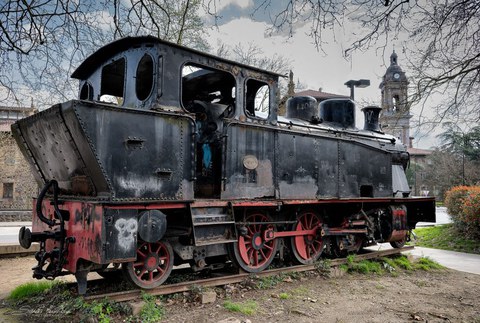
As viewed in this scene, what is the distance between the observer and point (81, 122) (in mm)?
4094

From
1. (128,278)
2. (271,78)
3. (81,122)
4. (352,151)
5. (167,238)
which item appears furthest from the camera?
(352,151)

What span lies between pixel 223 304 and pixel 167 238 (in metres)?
1.11

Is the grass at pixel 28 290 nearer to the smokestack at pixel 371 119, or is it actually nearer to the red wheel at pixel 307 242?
the red wheel at pixel 307 242

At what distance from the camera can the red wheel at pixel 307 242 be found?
683cm

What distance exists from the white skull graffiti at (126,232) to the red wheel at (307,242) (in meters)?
3.24

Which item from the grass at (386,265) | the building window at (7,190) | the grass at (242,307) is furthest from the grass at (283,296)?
the building window at (7,190)

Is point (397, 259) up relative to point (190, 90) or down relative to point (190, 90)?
down

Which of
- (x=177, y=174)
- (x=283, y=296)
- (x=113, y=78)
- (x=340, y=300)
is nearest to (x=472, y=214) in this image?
(x=340, y=300)

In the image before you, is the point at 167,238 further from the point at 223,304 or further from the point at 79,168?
the point at 79,168

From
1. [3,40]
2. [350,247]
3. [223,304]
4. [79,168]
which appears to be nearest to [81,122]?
[79,168]

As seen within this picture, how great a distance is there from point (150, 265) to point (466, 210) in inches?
393

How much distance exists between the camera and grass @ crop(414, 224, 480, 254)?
35.4ft

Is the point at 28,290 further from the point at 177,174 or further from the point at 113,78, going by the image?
the point at 113,78

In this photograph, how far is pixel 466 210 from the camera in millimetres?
11219
